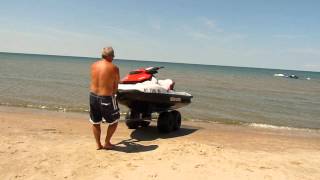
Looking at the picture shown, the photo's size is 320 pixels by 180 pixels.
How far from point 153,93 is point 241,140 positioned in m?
2.51

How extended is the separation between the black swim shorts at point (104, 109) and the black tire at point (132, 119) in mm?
2196

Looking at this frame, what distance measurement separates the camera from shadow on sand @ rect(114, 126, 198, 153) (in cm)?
800

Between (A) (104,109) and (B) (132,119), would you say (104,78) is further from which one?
(B) (132,119)

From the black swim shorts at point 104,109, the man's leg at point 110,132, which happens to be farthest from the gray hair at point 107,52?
the man's leg at point 110,132

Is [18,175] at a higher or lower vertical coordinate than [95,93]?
lower

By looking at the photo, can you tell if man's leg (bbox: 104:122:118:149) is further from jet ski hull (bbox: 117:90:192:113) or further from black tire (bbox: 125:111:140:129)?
black tire (bbox: 125:111:140:129)

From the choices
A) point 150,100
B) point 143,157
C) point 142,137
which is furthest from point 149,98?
point 143,157

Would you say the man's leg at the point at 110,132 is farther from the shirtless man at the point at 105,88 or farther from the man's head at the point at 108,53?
the man's head at the point at 108,53

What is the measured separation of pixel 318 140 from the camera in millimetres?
12117

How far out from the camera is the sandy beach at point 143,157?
6395 millimetres

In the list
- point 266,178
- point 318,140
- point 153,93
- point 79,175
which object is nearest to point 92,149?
point 79,175

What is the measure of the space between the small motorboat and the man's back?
153 cm

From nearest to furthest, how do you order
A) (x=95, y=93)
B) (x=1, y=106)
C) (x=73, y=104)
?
1. (x=95, y=93)
2. (x=1, y=106)
3. (x=73, y=104)

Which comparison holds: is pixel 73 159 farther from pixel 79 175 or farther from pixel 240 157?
pixel 240 157
